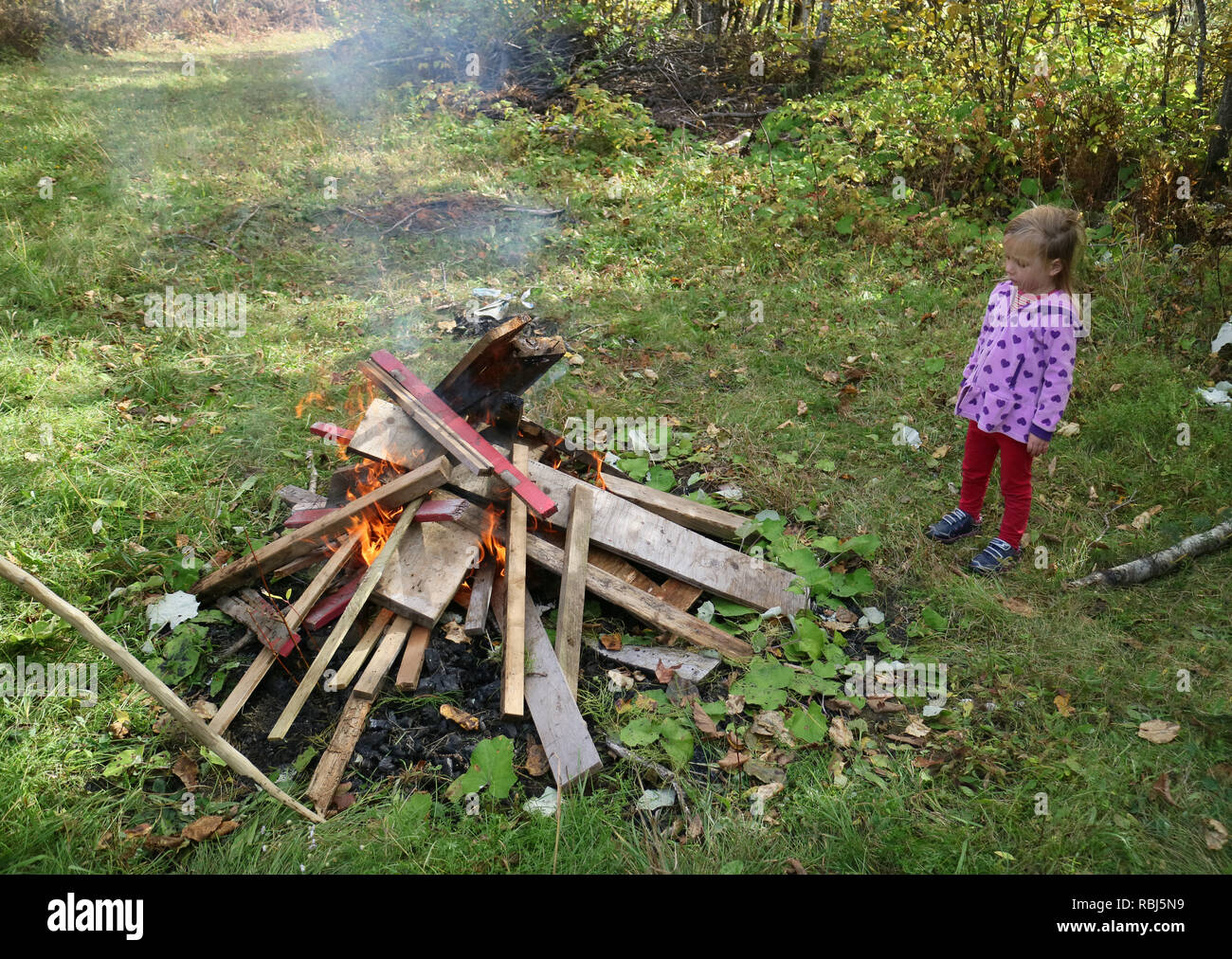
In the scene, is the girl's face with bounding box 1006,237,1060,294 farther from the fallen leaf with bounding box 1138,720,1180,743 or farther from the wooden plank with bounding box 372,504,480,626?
the wooden plank with bounding box 372,504,480,626

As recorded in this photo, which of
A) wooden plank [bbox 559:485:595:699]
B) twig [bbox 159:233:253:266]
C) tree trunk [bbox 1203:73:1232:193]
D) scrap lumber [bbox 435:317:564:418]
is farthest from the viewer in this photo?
twig [bbox 159:233:253:266]

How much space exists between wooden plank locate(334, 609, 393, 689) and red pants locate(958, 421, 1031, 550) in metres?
3.40

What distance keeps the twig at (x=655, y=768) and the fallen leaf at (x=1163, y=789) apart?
1915 mm

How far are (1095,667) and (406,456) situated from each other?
372 centimetres

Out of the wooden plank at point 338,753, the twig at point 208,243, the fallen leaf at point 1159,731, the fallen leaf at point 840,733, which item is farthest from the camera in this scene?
the twig at point 208,243

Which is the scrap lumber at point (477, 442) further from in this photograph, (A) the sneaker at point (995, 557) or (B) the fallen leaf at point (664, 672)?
(A) the sneaker at point (995, 557)

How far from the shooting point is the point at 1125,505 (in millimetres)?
4777

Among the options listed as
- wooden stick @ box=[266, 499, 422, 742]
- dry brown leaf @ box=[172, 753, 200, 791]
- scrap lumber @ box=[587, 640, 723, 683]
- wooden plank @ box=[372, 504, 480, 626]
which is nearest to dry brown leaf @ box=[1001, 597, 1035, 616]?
scrap lumber @ box=[587, 640, 723, 683]

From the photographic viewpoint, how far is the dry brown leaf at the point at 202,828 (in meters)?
3.00

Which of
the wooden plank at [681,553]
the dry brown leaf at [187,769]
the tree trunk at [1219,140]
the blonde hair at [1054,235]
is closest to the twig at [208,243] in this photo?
the wooden plank at [681,553]

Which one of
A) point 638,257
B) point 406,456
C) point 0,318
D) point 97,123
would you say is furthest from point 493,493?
point 97,123

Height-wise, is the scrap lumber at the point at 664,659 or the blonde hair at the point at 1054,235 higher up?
the blonde hair at the point at 1054,235

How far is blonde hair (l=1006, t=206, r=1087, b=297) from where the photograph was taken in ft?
12.6

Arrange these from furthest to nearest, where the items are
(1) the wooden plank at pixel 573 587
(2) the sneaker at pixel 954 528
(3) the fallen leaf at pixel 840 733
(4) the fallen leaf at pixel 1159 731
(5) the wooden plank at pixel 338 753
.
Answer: (2) the sneaker at pixel 954 528 → (1) the wooden plank at pixel 573 587 → (3) the fallen leaf at pixel 840 733 → (4) the fallen leaf at pixel 1159 731 → (5) the wooden plank at pixel 338 753
